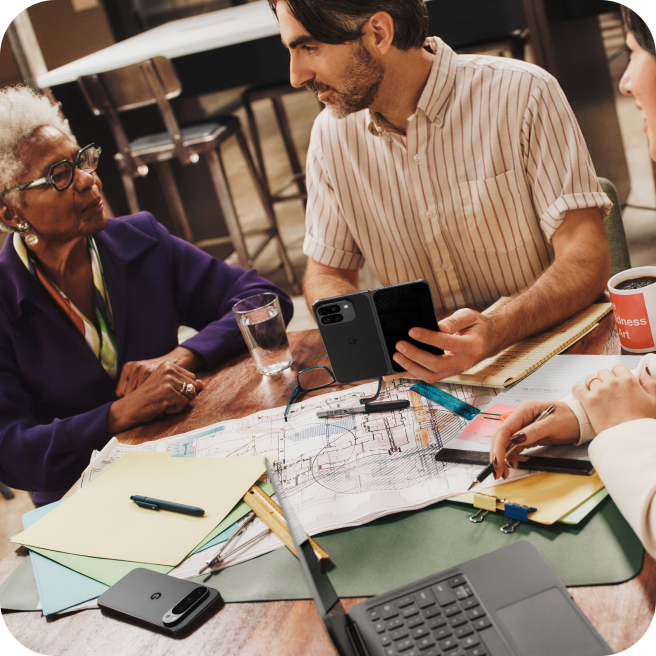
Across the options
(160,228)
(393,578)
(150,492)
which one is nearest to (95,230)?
(160,228)

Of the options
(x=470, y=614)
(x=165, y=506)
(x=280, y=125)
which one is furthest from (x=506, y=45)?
(x=470, y=614)

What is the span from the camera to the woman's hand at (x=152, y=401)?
119 centimetres

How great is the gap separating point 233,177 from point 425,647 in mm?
5509

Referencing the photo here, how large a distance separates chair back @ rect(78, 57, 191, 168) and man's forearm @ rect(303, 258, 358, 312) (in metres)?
1.54

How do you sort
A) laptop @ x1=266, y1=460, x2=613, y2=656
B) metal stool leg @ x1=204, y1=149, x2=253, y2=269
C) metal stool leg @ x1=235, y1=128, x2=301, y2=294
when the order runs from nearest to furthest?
laptop @ x1=266, y1=460, x2=613, y2=656
metal stool leg @ x1=204, y1=149, x2=253, y2=269
metal stool leg @ x1=235, y1=128, x2=301, y2=294

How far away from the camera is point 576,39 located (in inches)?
102

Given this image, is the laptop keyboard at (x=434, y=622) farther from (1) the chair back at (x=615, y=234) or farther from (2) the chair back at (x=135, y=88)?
(2) the chair back at (x=135, y=88)

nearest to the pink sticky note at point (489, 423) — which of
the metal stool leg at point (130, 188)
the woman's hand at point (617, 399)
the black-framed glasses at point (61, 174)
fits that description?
the woman's hand at point (617, 399)

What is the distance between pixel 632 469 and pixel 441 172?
89 centimetres

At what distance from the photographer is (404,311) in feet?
3.21

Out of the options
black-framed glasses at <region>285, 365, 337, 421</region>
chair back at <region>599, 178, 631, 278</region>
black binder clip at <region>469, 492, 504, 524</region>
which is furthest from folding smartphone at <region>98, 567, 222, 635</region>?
chair back at <region>599, 178, 631, 278</region>

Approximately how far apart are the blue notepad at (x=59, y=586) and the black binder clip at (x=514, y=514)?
1.61ft

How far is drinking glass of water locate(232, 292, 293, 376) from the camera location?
1.24 metres

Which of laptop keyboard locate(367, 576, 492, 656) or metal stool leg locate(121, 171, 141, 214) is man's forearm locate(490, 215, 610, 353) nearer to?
laptop keyboard locate(367, 576, 492, 656)
